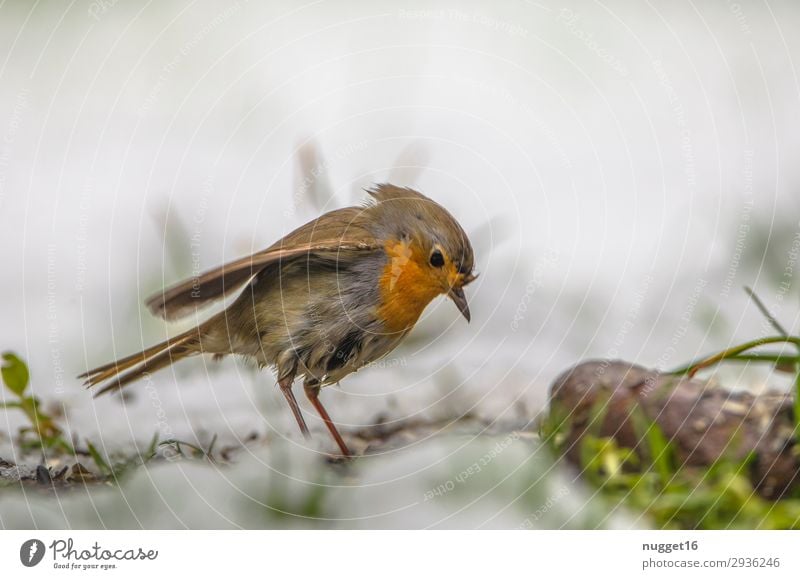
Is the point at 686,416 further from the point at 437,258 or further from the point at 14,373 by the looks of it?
the point at 14,373

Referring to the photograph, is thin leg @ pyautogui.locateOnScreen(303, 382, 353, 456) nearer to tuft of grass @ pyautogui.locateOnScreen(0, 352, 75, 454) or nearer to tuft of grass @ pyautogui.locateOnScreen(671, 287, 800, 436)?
tuft of grass @ pyautogui.locateOnScreen(0, 352, 75, 454)

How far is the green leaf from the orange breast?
1008 millimetres

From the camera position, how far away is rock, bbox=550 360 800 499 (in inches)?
98.3

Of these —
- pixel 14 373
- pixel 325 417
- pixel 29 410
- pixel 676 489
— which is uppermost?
pixel 14 373

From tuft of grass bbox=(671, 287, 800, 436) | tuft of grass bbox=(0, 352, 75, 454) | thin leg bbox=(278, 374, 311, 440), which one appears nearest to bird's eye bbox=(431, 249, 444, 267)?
thin leg bbox=(278, 374, 311, 440)

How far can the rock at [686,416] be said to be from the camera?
250 cm

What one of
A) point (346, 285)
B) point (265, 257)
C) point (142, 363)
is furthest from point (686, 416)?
point (142, 363)

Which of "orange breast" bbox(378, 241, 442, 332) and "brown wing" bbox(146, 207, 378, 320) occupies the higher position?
"brown wing" bbox(146, 207, 378, 320)

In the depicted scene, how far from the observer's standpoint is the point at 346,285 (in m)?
2.45

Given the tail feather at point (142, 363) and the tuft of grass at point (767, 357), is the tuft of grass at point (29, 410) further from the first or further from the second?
the tuft of grass at point (767, 357)

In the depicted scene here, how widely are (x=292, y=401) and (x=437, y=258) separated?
0.57 metres

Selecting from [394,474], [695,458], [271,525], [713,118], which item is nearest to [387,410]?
[394,474]

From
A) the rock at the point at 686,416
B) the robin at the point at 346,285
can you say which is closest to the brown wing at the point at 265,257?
the robin at the point at 346,285

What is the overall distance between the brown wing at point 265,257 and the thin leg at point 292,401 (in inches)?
11.3
